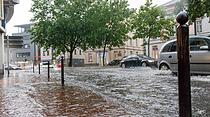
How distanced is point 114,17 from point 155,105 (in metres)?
46.2

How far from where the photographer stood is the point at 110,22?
5366 cm

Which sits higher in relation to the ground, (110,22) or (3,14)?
(110,22)

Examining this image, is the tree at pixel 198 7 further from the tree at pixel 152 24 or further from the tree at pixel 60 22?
the tree at pixel 60 22

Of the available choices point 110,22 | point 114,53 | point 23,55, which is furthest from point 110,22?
point 23,55

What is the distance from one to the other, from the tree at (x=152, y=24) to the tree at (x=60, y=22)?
7.20m

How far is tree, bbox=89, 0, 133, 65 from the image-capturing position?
51594mm

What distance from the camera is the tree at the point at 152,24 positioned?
1869 inches

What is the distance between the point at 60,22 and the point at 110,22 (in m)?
7.18

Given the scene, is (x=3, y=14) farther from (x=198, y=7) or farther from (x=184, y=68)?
(x=184, y=68)

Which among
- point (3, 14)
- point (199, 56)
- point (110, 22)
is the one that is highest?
point (110, 22)

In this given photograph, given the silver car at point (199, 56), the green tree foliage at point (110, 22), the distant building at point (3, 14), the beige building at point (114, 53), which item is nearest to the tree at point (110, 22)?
the green tree foliage at point (110, 22)

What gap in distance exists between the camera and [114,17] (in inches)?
2082

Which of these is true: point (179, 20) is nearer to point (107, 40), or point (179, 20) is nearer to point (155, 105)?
point (155, 105)

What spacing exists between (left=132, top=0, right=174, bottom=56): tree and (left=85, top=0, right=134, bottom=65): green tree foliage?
183 inches
